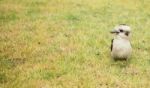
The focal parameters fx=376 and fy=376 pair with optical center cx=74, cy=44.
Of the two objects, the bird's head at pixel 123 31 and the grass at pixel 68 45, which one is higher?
Result: the bird's head at pixel 123 31

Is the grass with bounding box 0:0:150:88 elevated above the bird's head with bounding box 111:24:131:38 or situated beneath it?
situated beneath

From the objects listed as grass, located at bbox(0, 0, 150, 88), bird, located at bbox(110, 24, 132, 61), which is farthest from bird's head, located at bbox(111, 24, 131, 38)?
grass, located at bbox(0, 0, 150, 88)

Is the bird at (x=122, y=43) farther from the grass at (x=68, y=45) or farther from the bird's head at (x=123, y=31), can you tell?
the grass at (x=68, y=45)

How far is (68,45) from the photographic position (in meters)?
12.1

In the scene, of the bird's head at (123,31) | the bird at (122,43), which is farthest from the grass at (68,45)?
the bird's head at (123,31)

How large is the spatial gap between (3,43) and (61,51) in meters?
1.97

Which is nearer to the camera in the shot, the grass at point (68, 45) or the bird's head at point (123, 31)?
the grass at point (68, 45)

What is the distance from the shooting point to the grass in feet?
30.8

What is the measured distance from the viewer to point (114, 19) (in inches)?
624

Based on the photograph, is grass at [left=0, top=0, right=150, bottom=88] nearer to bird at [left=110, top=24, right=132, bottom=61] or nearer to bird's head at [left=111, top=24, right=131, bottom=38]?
bird at [left=110, top=24, right=132, bottom=61]

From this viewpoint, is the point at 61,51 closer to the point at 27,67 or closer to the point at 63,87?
the point at 27,67

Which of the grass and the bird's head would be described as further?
the bird's head

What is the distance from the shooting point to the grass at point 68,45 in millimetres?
9398

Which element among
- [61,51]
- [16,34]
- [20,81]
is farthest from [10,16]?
[20,81]
